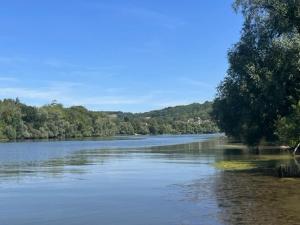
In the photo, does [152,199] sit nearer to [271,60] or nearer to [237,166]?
[271,60]

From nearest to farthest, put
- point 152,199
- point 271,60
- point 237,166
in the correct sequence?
1. point 152,199
2. point 271,60
3. point 237,166

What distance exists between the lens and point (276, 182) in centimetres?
3341

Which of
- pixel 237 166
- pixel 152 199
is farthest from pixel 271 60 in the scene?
pixel 152 199

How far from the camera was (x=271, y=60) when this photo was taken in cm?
4197

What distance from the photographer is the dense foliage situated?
39875 mm

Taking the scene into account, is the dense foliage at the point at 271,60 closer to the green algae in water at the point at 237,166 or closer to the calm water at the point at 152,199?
the green algae in water at the point at 237,166

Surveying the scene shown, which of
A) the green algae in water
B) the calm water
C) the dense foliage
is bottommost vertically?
the calm water

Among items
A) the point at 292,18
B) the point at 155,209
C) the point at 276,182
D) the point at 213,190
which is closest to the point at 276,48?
the point at 292,18

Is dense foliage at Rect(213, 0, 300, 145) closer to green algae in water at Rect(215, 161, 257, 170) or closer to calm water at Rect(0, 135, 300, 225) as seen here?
green algae in water at Rect(215, 161, 257, 170)

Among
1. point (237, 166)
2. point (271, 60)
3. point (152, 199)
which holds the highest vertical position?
point (271, 60)

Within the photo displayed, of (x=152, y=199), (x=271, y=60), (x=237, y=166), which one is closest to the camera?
(x=152, y=199)

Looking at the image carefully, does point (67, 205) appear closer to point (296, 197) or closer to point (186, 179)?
point (296, 197)

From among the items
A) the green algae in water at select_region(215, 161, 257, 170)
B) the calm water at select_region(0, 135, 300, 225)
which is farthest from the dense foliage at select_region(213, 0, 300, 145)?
the calm water at select_region(0, 135, 300, 225)

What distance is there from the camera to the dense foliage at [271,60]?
3988cm
